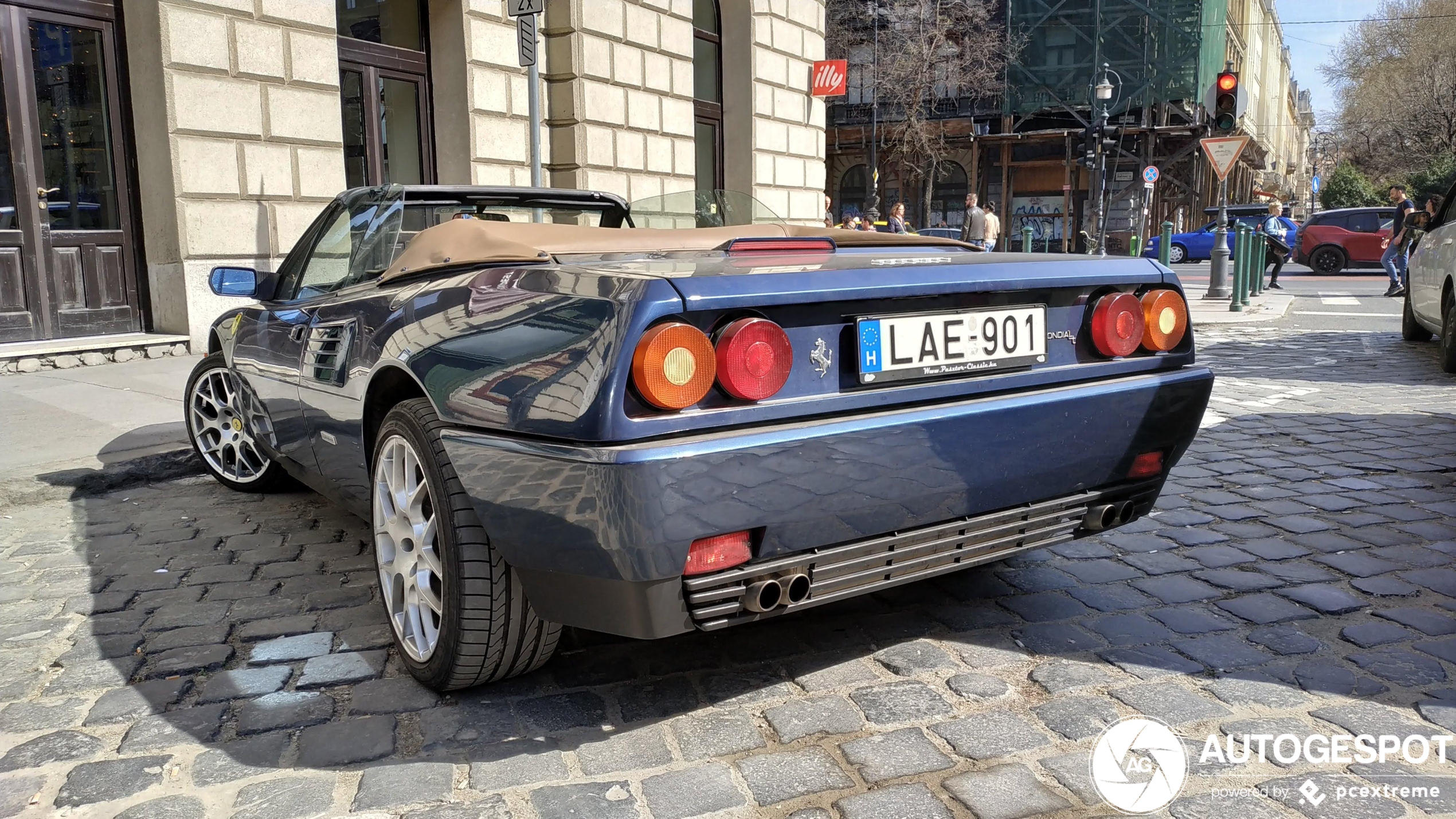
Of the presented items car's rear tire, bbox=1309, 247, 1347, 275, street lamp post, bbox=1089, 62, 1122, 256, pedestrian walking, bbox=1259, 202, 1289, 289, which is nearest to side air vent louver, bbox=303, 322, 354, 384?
pedestrian walking, bbox=1259, 202, 1289, 289

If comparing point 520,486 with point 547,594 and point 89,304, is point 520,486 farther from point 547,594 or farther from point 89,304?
point 89,304

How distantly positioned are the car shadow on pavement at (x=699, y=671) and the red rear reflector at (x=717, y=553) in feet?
1.40

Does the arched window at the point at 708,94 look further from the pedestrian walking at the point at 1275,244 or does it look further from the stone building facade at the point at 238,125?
the pedestrian walking at the point at 1275,244

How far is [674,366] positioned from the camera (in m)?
2.04

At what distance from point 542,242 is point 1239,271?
14702 mm

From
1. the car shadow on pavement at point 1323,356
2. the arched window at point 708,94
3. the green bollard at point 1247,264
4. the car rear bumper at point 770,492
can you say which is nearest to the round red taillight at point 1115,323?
the car rear bumper at point 770,492

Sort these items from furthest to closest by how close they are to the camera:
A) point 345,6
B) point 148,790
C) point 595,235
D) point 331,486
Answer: point 345,6, point 331,486, point 595,235, point 148,790

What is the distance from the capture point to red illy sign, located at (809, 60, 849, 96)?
1650cm

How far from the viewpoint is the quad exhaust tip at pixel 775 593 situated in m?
2.18

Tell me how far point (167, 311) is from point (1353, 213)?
2570cm

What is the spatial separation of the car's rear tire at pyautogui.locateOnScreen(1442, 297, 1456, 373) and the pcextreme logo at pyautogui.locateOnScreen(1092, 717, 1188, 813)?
24.8ft

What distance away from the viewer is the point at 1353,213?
2506 centimetres

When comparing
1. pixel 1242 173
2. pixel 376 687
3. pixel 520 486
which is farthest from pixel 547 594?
pixel 1242 173

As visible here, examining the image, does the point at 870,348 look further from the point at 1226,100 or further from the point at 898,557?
the point at 1226,100
